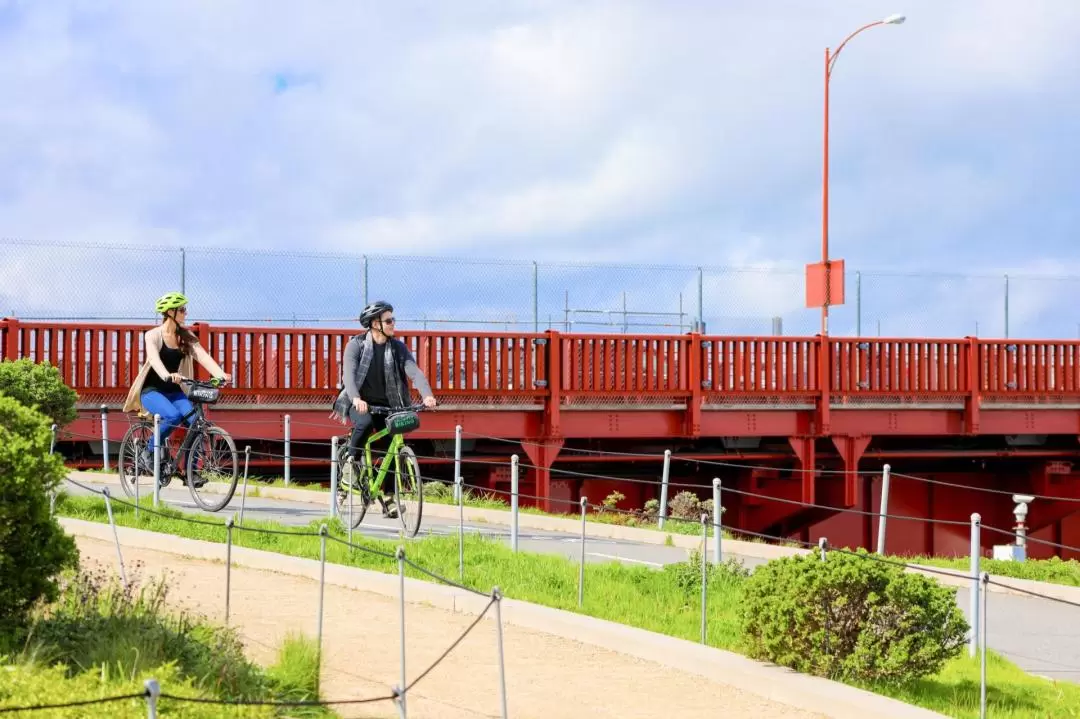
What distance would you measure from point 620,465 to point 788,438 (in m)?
3.17

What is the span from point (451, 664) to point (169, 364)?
5677 millimetres

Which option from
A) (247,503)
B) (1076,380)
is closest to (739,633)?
(247,503)

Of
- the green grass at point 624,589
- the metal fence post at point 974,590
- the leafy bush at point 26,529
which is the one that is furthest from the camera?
the metal fence post at point 974,590

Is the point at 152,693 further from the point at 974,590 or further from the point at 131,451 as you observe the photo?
the point at 131,451

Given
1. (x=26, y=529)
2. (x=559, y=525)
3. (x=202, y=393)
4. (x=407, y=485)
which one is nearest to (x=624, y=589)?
(x=407, y=485)

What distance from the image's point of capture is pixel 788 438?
25719 millimetres

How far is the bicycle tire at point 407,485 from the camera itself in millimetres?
12508

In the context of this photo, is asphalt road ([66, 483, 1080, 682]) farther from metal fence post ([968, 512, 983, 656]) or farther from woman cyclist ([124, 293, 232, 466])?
woman cyclist ([124, 293, 232, 466])

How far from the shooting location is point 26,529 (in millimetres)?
7180

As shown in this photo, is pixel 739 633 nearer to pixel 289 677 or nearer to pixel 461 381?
pixel 289 677

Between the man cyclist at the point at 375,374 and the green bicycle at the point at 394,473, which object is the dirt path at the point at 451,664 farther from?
the man cyclist at the point at 375,374

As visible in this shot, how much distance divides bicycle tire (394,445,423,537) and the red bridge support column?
9.75m

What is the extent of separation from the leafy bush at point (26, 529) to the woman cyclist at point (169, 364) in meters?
5.42

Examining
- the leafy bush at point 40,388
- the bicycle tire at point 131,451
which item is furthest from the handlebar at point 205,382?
the leafy bush at point 40,388
